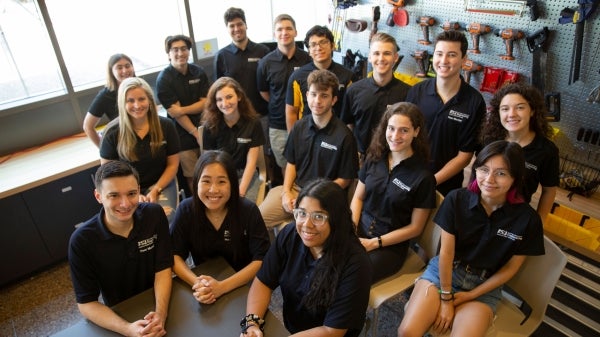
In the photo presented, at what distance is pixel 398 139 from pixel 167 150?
5.08ft

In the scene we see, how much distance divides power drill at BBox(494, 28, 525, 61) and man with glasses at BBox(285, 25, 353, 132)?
1165 mm

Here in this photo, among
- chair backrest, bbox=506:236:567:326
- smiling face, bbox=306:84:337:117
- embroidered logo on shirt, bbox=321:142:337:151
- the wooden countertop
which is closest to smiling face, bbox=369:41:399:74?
smiling face, bbox=306:84:337:117

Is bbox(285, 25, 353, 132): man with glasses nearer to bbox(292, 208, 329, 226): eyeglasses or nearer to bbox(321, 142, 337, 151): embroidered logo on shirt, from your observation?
bbox(321, 142, 337, 151): embroidered logo on shirt

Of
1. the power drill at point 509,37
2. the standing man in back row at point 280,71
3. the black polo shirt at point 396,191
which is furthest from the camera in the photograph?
the standing man in back row at point 280,71

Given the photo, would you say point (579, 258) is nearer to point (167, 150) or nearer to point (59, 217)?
point (167, 150)

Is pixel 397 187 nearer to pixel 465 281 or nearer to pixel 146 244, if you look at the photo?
pixel 465 281

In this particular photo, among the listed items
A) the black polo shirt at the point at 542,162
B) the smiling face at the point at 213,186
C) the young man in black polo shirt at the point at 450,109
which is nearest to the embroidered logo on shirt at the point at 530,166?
the black polo shirt at the point at 542,162

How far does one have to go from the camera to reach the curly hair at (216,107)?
269cm

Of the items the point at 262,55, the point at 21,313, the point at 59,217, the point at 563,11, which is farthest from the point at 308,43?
the point at 21,313

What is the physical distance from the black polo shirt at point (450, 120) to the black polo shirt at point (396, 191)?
468 millimetres

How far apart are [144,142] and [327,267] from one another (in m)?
1.61

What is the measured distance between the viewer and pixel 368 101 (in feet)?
8.70

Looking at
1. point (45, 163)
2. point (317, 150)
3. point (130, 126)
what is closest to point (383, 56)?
point (317, 150)

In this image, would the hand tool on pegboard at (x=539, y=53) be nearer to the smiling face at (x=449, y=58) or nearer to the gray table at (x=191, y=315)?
the smiling face at (x=449, y=58)
